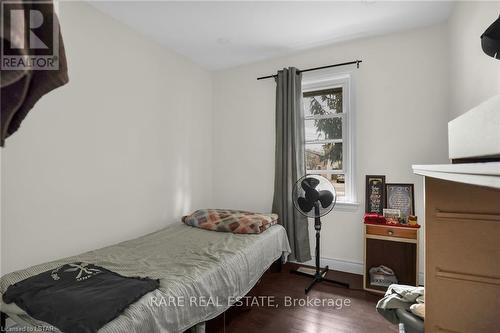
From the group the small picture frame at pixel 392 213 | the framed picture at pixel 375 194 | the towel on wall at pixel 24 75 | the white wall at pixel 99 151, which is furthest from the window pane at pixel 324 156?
the towel on wall at pixel 24 75

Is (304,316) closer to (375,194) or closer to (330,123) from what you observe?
(375,194)

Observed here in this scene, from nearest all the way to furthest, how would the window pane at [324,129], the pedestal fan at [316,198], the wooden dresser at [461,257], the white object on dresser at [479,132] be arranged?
the white object on dresser at [479,132]
the wooden dresser at [461,257]
the pedestal fan at [316,198]
the window pane at [324,129]

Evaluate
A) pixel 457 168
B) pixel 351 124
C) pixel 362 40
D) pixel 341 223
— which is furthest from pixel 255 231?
pixel 362 40

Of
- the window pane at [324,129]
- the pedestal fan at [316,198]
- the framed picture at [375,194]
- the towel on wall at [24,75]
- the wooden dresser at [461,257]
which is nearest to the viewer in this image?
the towel on wall at [24,75]

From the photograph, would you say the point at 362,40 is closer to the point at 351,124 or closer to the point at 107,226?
the point at 351,124

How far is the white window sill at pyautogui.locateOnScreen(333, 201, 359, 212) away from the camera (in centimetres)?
291

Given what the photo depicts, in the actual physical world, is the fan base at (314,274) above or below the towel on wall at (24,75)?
below

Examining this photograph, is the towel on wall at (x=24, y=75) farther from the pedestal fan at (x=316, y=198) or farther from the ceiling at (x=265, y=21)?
the pedestal fan at (x=316, y=198)

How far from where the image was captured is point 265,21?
2.52m

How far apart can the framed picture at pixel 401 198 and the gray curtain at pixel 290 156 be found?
932 mm

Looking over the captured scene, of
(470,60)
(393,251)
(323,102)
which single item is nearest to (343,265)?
(393,251)

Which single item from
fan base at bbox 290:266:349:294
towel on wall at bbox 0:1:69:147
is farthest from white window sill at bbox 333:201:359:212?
towel on wall at bbox 0:1:69:147

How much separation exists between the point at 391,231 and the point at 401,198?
0.45m

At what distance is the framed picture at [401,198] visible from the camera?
8.71 feet
